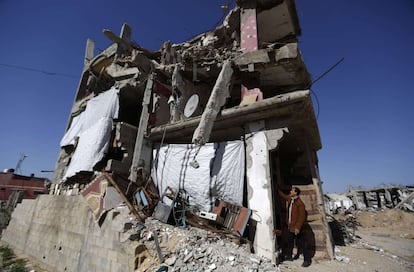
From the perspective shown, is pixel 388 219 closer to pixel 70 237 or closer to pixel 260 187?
pixel 260 187

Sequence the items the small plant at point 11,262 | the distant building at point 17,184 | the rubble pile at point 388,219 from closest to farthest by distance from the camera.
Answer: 1. the small plant at point 11,262
2. the rubble pile at point 388,219
3. the distant building at point 17,184

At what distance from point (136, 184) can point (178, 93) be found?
4.18 meters

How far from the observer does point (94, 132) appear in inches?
364

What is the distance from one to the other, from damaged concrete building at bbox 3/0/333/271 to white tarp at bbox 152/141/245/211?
0.03 m

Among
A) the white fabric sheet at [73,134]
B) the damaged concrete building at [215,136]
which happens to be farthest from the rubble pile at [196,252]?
the white fabric sheet at [73,134]

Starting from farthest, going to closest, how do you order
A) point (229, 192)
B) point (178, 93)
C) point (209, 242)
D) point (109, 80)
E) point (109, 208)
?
point (109, 80), point (178, 93), point (109, 208), point (229, 192), point (209, 242)

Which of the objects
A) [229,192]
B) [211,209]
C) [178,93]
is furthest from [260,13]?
[211,209]

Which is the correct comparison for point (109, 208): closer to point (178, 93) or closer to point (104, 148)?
point (104, 148)

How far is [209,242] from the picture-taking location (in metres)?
4.59

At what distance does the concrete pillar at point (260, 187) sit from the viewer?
4.82 metres

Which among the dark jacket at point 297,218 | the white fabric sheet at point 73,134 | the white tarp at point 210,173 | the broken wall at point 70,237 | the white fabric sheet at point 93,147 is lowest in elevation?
the broken wall at point 70,237

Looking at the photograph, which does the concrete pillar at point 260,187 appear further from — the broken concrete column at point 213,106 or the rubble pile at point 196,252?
the broken concrete column at point 213,106

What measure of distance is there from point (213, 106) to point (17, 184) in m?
34.0

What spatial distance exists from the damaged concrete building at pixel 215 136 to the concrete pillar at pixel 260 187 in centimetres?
3
